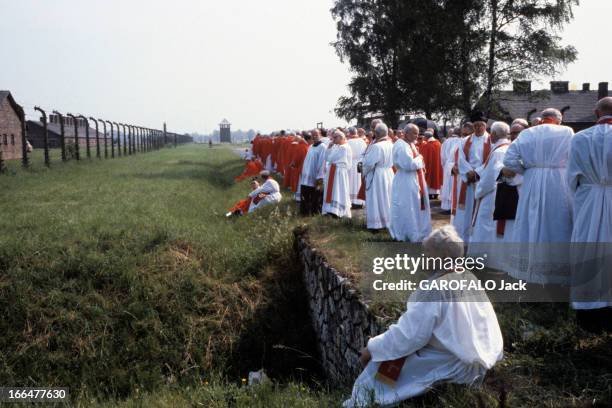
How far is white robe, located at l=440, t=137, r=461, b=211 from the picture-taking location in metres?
13.2

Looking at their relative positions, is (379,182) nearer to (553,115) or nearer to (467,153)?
(467,153)

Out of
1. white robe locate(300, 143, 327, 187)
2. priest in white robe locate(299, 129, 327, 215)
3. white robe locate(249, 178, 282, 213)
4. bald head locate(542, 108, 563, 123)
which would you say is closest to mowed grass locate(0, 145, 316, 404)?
priest in white robe locate(299, 129, 327, 215)

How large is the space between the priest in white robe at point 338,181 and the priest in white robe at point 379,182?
4.69 feet

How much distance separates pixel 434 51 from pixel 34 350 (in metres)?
26.1

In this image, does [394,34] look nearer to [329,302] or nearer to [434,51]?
[434,51]

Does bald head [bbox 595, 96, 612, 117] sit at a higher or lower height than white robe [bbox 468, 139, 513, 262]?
higher

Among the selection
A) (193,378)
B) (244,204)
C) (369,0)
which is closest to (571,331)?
(193,378)

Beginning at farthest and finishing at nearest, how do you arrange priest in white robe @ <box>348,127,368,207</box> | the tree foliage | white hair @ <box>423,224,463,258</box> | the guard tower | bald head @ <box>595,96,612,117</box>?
the guard tower
the tree foliage
priest in white robe @ <box>348,127,368,207</box>
bald head @ <box>595,96,612,117</box>
white hair @ <box>423,224,463,258</box>

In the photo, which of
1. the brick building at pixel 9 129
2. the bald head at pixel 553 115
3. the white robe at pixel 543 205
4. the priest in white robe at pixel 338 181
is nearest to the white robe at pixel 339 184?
the priest in white robe at pixel 338 181

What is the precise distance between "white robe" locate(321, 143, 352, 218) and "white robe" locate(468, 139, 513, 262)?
399cm

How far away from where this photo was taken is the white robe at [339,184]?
11.5 metres

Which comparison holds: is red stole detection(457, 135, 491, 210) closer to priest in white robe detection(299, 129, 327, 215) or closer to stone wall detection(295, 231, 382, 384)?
stone wall detection(295, 231, 382, 384)

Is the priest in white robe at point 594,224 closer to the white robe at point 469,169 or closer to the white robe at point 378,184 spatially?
the white robe at point 469,169

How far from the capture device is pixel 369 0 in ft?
118
